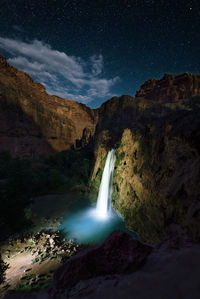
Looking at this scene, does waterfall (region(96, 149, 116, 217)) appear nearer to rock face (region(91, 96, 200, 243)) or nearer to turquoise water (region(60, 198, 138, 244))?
turquoise water (region(60, 198, 138, 244))

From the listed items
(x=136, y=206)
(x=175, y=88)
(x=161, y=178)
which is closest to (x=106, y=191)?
(x=136, y=206)

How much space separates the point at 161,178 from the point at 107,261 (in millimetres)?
4321

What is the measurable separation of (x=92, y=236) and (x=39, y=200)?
27.7 ft

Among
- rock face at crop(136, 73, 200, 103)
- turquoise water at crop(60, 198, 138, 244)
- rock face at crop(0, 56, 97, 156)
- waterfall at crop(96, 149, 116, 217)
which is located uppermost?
rock face at crop(136, 73, 200, 103)

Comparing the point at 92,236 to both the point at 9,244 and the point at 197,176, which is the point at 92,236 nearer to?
the point at 9,244

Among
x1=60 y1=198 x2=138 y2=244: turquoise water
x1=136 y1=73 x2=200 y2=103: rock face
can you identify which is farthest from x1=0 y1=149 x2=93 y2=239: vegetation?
x1=136 y1=73 x2=200 y2=103: rock face

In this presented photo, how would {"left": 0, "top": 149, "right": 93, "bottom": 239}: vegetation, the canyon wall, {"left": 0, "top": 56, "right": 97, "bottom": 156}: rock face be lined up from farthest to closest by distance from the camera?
{"left": 0, "top": 56, "right": 97, "bottom": 156}: rock face, {"left": 0, "top": 149, "right": 93, "bottom": 239}: vegetation, the canyon wall

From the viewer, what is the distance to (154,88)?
4978 cm

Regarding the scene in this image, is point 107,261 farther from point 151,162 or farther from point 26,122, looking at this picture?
point 26,122

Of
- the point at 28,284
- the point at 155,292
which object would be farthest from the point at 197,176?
the point at 28,284

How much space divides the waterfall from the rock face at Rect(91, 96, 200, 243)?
0.74 meters

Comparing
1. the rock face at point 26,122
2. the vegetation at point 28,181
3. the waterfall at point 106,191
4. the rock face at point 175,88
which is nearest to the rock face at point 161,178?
the waterfall at point 106,191

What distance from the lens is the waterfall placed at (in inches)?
473

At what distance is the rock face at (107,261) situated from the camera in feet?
8.24
